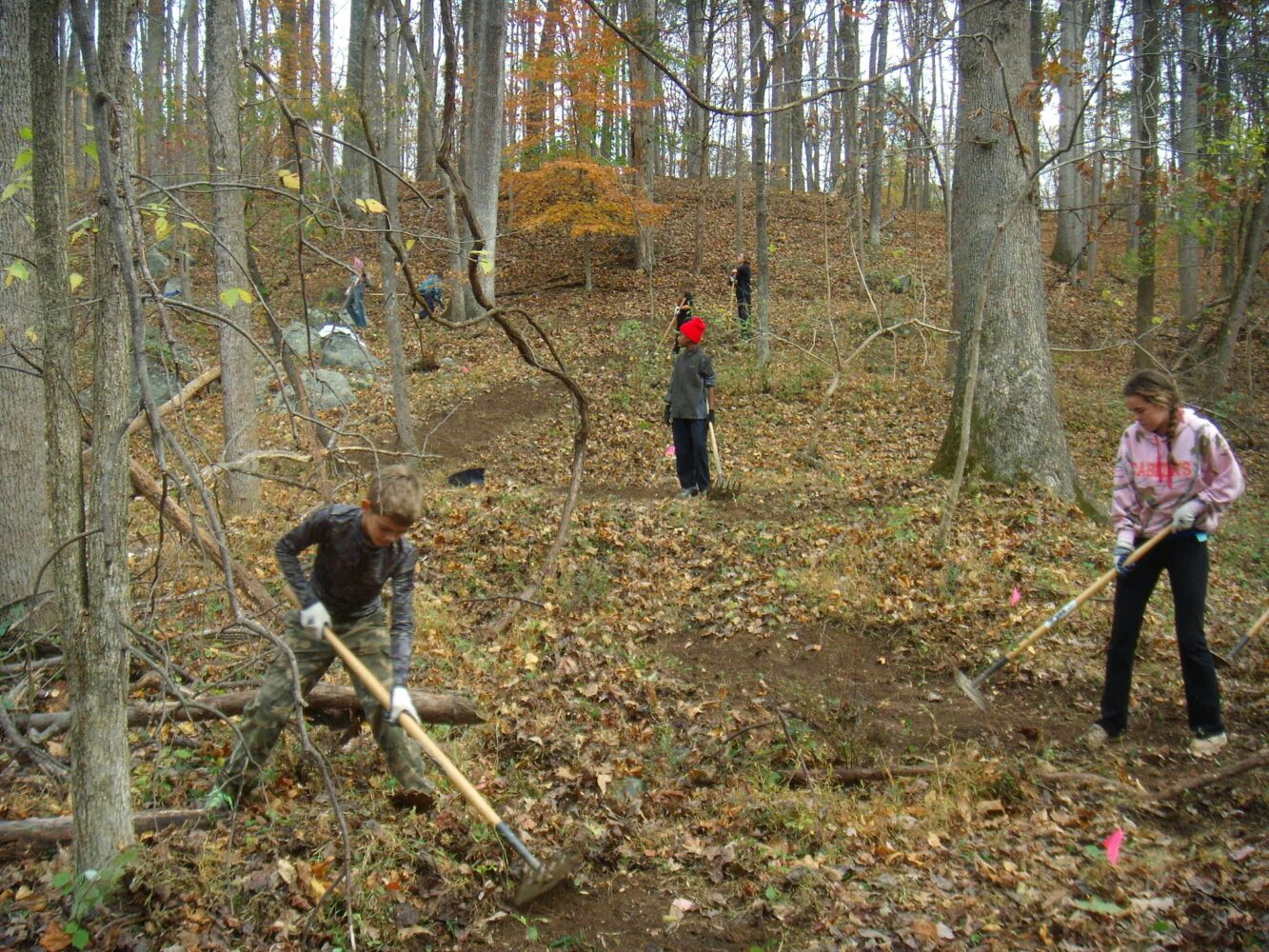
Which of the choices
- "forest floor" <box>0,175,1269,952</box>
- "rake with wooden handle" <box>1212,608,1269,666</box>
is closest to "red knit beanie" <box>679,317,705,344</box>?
"forest floor" <box>0,175,1269,952</box>

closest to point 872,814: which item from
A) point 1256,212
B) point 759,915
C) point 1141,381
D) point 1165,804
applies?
point 759,915

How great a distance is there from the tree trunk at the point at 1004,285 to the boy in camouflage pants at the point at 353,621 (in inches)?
260

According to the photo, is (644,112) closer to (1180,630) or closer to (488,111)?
(488,111)

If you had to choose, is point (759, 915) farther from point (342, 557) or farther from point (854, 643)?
point (854, 643)

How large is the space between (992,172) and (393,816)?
27.4ft

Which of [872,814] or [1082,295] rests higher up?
[1082,295]

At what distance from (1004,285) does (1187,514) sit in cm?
505

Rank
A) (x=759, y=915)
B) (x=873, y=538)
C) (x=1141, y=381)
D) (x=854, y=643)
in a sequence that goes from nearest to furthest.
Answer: (x=759, y=915) < (x=1141, y=381) < (x=854, y=643) < (x=873, y=538)

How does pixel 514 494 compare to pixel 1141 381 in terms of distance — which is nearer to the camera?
pixel 1141 381

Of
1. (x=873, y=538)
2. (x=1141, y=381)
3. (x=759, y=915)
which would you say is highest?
(x=1141, y=381)

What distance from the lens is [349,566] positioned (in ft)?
14.4

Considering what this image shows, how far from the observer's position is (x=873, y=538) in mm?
8359

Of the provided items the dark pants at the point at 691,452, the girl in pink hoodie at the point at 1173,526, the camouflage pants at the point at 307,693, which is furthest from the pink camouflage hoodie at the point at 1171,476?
the dark pants at the point at 691,452

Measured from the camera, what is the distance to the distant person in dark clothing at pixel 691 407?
1057 cm
